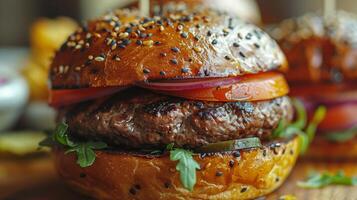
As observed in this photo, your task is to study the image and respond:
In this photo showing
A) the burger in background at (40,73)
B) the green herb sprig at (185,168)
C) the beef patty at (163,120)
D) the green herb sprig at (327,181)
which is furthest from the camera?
the burger in background at (40,73)

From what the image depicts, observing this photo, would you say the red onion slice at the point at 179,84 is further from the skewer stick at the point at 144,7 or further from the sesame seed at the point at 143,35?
the skewer stick at the point at 144,7

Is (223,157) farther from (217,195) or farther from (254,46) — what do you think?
(254,46)

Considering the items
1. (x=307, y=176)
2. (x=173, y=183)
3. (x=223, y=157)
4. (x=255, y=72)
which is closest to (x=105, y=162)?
(x=173, y=183)

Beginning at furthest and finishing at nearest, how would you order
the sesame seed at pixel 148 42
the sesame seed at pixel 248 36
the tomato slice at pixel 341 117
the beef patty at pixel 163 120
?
the tomato slice at pixel 341 117
the sesame seed at pixel 248 36
the sesame seed at pixel 148 42
the beef patty at pixel 163 120

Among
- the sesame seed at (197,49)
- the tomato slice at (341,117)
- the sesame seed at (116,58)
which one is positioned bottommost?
the tomato slice at (341,117)

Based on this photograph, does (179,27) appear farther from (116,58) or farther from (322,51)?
(322,51)

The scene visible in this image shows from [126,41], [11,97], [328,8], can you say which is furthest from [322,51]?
[11,97]

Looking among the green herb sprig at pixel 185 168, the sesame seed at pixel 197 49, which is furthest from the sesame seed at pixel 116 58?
the green herb sprig at pixel 185 168
